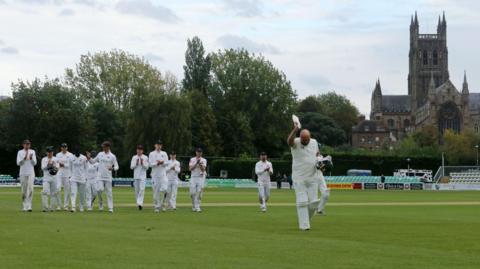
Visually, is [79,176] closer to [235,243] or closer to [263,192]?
[263,192]

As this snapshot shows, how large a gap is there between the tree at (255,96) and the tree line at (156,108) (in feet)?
0.40

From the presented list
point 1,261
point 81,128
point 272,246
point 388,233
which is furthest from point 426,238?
point 81,128

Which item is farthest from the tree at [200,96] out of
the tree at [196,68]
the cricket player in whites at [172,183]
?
the cricket player in whites at [172,183]

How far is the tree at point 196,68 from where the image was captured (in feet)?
372

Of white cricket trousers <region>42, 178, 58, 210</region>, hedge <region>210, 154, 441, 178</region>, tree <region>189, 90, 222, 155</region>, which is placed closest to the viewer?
white cricket trousers <region>42, 178, 58, 210</region>

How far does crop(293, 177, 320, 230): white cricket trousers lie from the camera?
19.8 m

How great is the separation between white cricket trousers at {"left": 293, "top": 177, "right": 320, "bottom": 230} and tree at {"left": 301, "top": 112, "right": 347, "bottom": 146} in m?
136

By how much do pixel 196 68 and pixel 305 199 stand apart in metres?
94.4

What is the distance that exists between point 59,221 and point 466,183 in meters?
61.3

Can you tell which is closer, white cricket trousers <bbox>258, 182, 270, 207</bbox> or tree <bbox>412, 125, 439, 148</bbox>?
white cricket trousers <bbox>258, 182, 270, 207</bbox>

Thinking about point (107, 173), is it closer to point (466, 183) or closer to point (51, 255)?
point (51, 255)

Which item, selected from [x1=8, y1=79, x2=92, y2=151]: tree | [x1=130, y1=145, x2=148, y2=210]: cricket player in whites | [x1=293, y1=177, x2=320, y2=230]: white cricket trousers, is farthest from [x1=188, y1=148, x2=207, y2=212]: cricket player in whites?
[x1=8, y1=79, x2=92, y2=151]: tree

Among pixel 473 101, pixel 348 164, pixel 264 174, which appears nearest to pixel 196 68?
pixel 348 164

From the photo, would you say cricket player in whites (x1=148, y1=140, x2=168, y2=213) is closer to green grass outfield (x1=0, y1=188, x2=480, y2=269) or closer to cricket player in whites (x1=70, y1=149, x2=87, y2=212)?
cricket player in whites (x1=70, y1=149, x2=87, y2=212)
